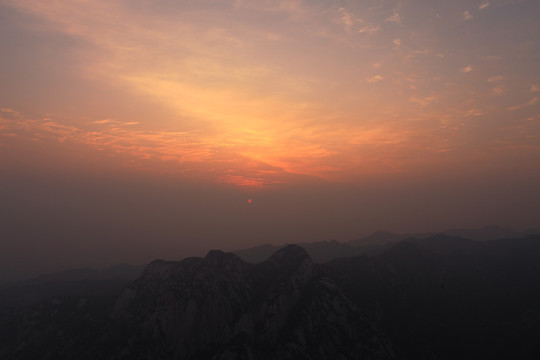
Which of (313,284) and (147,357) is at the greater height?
(313,284)

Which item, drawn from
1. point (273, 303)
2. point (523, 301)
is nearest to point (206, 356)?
point (273, 303)

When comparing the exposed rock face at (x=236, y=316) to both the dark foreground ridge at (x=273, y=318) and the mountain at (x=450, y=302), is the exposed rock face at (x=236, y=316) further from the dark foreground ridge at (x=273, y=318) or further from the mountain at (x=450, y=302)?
the mountain at (x=450, y=302)

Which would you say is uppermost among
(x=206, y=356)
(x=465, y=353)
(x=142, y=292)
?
(x=142, y=292)

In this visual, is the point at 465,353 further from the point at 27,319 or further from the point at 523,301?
the point at 27,319

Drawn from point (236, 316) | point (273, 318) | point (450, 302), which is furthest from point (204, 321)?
point (450, 302)

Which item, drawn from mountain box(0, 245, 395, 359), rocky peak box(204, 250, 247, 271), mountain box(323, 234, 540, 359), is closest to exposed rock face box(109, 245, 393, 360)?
mountain box(0, 245, 395, 359)
